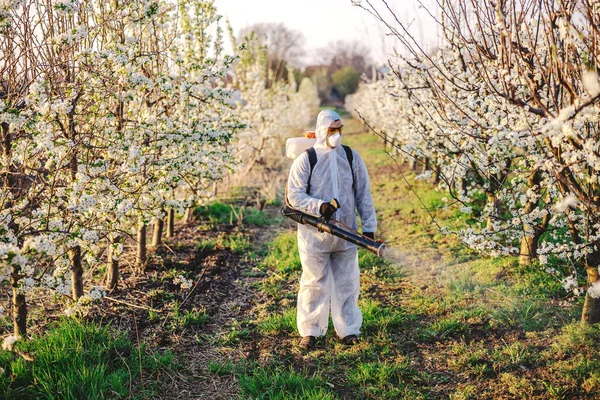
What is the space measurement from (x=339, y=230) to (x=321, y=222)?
0.17 meters

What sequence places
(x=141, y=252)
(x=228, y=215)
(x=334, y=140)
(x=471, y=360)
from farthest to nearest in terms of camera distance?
(x=228, y=215)
(x=141, y=252)
(x=334, y=140)
(x=471, y=360)

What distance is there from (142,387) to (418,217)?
5.62 m

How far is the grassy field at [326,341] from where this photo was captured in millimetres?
3301

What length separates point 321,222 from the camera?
150 inches

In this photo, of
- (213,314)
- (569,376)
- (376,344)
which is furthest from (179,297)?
(569,376)

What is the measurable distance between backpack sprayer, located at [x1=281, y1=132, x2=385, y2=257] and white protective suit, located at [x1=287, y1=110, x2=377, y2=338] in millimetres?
65

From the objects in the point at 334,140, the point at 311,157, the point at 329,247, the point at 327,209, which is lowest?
the point at 329,247

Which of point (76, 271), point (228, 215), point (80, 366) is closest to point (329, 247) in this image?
point (80, 366)

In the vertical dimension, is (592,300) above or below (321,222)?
below

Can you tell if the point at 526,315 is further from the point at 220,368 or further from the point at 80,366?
the point at 80,366

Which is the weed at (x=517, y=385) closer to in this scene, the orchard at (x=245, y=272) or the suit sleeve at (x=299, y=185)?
the orchard at (x=245, y=272)

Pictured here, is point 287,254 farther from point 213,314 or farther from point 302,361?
point 302,361

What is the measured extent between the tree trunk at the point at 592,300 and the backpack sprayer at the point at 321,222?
1673mm

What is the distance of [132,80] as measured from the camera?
11.6ft
